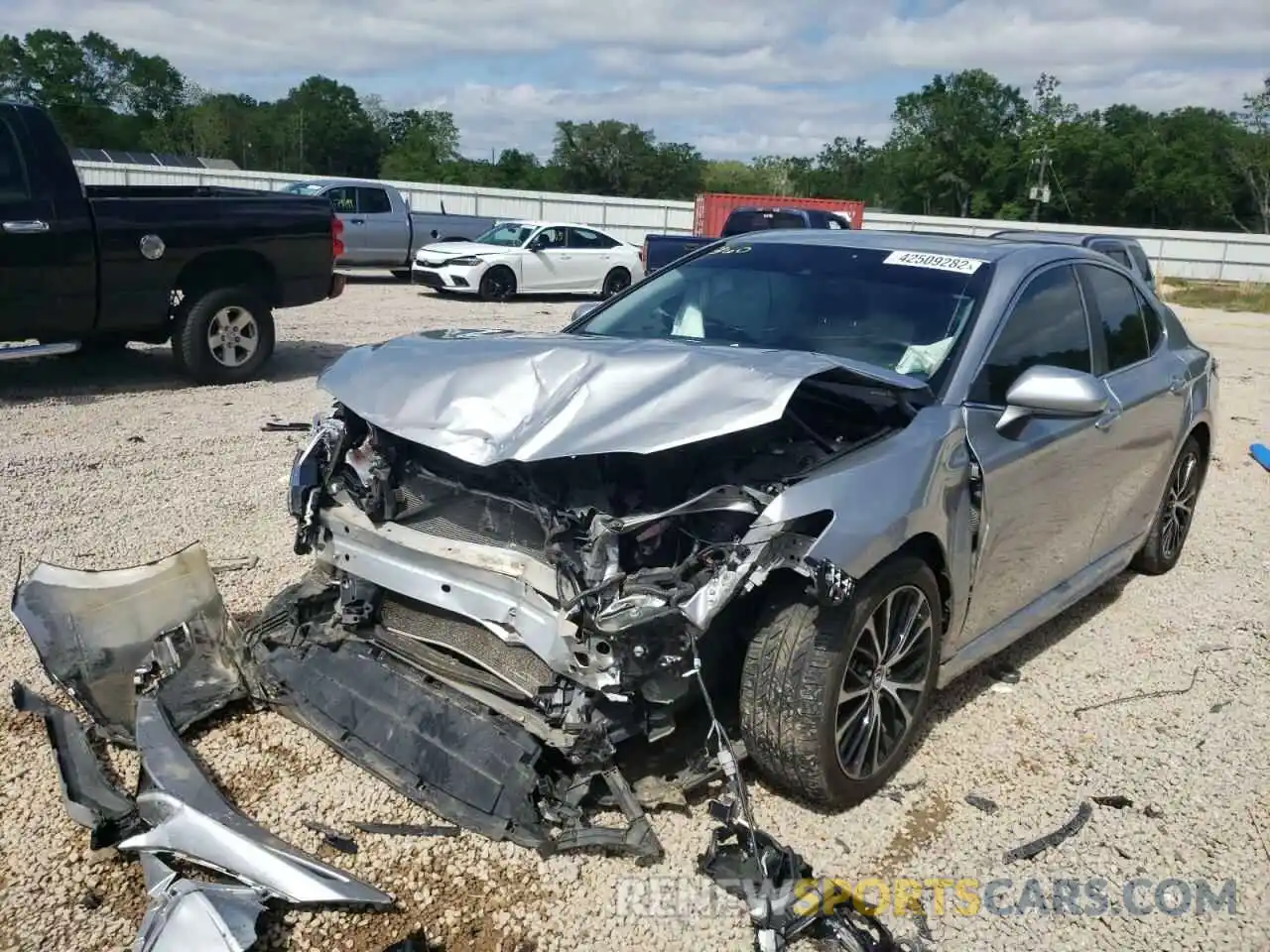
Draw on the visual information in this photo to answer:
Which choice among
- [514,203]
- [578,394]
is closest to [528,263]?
[514,203]

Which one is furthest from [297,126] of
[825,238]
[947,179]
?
[825,238]

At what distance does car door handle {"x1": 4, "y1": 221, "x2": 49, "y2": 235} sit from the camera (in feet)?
24.8

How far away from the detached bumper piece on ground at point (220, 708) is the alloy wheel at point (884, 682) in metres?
0.44

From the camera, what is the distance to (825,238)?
4.57 m

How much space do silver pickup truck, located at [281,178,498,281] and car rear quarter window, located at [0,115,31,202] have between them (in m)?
11.7

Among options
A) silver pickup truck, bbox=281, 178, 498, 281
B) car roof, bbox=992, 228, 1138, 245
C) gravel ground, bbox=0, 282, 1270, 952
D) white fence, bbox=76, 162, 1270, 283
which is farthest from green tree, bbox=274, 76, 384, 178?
gravel ground, bbox=0, 282, 1270, 952

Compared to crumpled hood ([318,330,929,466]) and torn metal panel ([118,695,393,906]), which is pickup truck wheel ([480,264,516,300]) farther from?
torn metal panel ([118,695,393,906])

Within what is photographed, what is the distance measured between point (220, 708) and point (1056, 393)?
10.1 ft

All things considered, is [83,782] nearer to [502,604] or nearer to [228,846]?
[228,846]

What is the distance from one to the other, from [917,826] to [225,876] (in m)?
2.04

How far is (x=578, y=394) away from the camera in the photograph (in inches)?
124

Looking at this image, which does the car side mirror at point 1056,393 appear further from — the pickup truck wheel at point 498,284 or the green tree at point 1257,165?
the green tree at point 1257,165

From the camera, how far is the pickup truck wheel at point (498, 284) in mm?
18000

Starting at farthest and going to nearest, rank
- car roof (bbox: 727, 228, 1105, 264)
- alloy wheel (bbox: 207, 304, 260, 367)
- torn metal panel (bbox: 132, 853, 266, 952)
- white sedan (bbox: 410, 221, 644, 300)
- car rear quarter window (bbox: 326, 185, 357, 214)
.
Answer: car rear quarter window (bbox: 326, 185, 357, 214) → white sedan (bbox: 410, 221, 644, 300) → alloy wheel (bbox: 207, 304, 260, 367) → car roof (bbox: 727, 228, 1105, 264) → torn metal panel (bbox: 132, 853, 266, 952)
